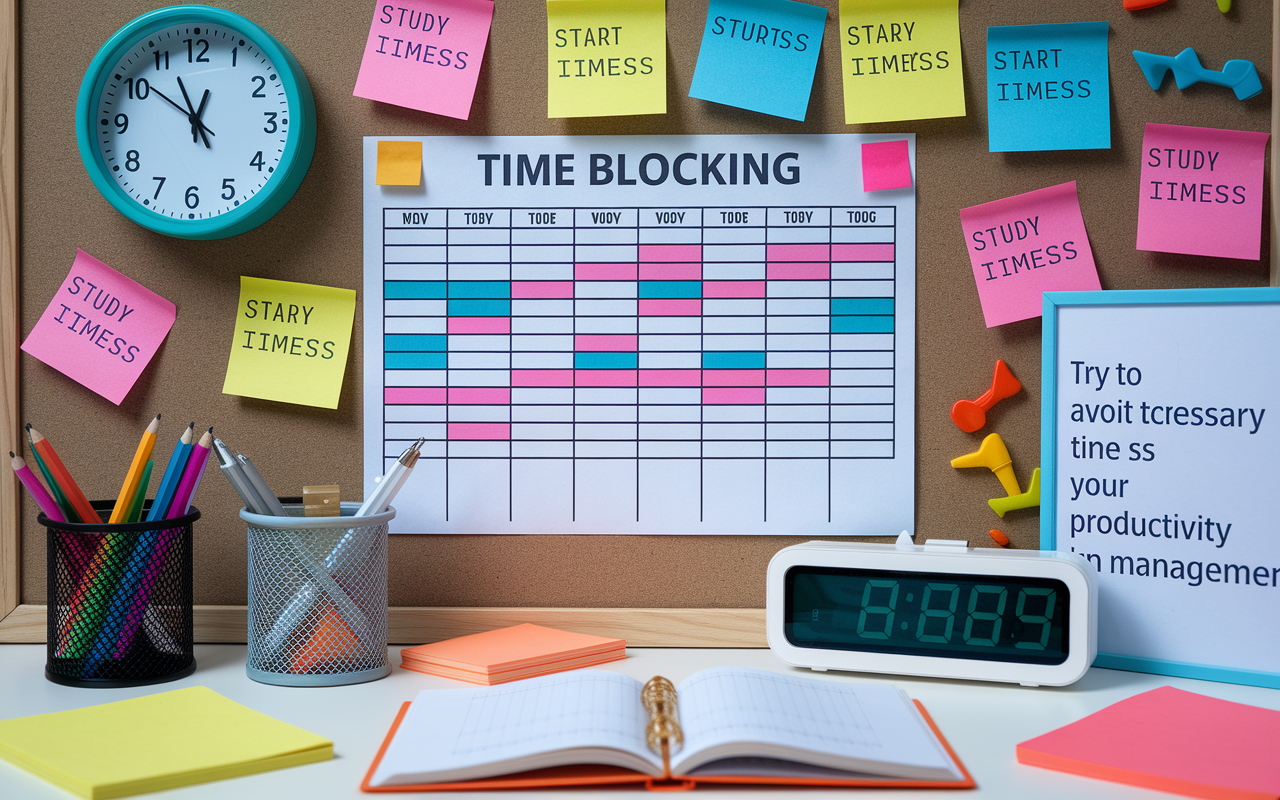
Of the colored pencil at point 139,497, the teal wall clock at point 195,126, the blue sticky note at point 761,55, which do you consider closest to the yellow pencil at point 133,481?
the colored pencil at point 139,497

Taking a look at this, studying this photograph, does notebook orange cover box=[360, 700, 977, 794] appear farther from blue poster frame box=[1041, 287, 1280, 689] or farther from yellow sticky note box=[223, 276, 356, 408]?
yellow sticky note box=[223, 276, 356, 408]

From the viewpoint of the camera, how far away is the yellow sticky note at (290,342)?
0.81m

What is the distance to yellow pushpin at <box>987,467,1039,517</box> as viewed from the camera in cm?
79

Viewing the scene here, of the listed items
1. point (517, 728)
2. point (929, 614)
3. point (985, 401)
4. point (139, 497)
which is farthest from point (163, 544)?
point (985, 401)

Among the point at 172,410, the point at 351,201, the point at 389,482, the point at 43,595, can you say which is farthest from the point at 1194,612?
the point at 43,595

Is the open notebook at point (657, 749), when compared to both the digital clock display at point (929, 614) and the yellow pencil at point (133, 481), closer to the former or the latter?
the digital clock display at point (929, 614)

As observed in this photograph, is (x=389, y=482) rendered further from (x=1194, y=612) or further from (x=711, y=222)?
(x=1194, y=612)

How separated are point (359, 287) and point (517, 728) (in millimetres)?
468

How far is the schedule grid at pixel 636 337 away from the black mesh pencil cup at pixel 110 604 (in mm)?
218

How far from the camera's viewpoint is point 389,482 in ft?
2.34

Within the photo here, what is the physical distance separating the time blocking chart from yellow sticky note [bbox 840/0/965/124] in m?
0.06

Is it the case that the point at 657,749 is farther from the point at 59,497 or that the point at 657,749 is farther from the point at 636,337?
the point at 59,497

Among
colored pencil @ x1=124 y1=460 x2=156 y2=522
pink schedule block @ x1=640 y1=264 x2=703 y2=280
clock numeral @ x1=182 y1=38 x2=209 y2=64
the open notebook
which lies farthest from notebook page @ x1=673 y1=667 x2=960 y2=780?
clock numeral @ x1=182 y1=38 x2=209 y2=64

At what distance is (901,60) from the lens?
79 centimetres
